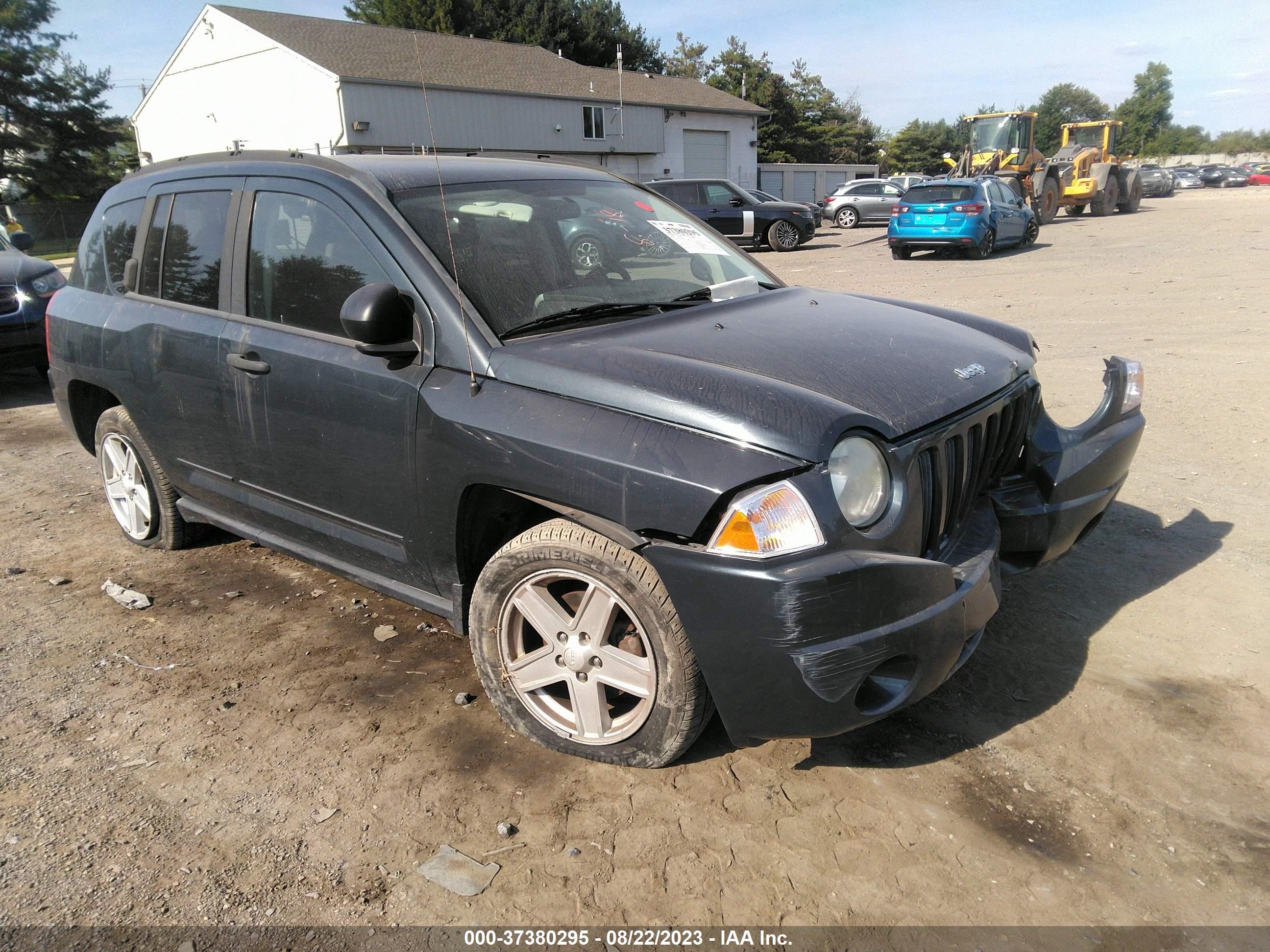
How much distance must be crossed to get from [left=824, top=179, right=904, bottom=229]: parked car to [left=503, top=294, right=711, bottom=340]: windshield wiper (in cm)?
3091

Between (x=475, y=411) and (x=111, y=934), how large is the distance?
1654mm

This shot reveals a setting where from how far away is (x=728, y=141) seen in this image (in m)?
45.1

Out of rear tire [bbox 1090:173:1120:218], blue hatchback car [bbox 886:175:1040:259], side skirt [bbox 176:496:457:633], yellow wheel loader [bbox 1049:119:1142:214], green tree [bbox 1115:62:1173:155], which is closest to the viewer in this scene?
side skirt [bbox 176:496:457:633]

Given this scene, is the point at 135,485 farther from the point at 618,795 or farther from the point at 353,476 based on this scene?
the point at 618,795

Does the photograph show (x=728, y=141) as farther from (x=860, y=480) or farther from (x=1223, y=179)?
(x=860, y=480)

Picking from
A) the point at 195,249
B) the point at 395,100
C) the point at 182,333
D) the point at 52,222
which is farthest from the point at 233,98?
the point at 182,333

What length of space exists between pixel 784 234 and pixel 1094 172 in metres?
13.5

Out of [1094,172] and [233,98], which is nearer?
[1094,172]

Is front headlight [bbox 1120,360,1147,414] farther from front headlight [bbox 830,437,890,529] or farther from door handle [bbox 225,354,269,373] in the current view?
door handle [bbox 225,354,269,373]

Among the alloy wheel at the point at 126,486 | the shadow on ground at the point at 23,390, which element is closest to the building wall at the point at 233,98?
the shadow on ground at the point at 23,390

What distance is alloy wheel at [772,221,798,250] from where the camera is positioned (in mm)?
21984

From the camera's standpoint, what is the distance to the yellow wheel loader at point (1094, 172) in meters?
28.3

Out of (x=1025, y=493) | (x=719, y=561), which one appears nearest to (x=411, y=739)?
(x=719, y=561)

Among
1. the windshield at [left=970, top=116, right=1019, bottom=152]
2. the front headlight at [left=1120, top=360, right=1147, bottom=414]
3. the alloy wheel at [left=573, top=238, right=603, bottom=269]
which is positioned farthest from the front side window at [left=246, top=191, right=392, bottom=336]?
the windshield at [left=970, top=116, right=1019, bottom=152]
